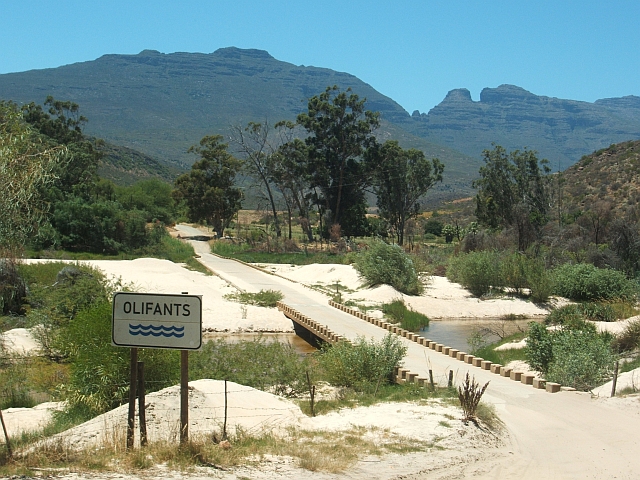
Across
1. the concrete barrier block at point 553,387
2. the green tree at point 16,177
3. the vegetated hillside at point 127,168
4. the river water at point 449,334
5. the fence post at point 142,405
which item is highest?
the vegetated hillside at point 127,168

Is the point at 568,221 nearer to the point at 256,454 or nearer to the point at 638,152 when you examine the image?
the point at 638,152

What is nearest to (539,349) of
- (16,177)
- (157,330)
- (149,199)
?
(157,330)

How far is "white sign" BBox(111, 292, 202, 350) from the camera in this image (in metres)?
8.33

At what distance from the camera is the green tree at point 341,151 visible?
203 feet

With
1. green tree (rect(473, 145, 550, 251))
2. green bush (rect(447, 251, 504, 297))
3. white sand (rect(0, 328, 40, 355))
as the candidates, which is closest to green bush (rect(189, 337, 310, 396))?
white sand (rect(0, 328, 40, 355))

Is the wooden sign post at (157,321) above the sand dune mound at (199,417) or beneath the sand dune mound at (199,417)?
above

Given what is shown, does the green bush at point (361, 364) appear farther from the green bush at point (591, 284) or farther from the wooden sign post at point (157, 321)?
the green bush at point (591, 284)

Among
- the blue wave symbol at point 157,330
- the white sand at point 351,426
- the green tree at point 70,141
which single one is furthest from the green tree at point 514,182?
the blue wave symbol at point 157,330

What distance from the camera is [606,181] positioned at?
68.2m

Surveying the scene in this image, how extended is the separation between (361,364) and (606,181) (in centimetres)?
5955

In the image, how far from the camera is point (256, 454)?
29.6ft

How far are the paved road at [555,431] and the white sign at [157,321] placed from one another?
11.0 feet

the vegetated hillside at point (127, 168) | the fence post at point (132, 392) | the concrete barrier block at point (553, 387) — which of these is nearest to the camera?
the fence post at point (132, 392)

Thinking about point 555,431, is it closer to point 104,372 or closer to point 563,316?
point 104,372
